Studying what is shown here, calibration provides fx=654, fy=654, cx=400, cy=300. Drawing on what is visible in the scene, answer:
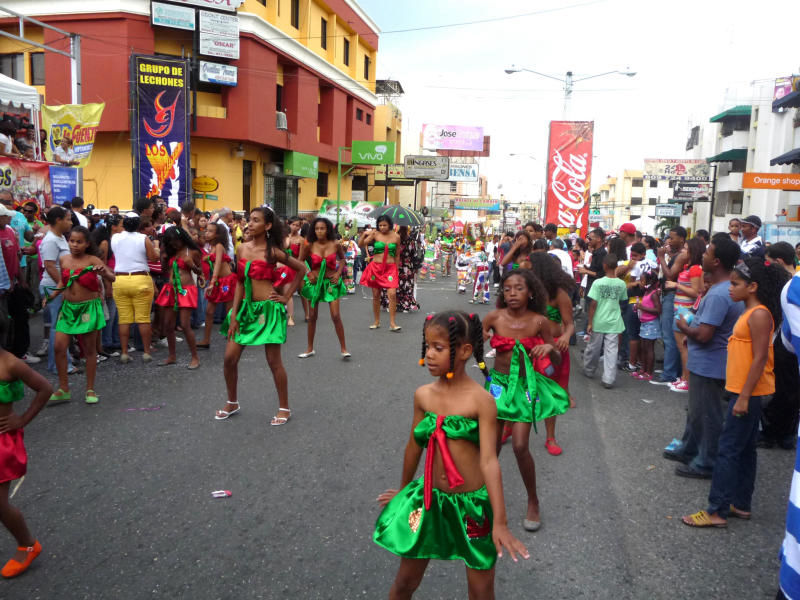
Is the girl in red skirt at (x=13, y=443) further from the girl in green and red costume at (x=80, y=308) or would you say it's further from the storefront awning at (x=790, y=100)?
the storefront awning at (x=790, y=100)

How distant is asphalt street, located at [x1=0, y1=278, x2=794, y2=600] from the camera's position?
11.0ft

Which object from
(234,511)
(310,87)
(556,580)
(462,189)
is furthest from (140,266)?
(462,189)

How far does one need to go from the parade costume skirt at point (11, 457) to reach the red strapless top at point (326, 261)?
5899mm

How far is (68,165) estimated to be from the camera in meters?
13.6

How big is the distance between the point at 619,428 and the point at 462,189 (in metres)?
112

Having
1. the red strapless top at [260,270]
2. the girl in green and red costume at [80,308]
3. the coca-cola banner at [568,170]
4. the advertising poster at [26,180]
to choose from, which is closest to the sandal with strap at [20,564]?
the red strapless top at [260,270]

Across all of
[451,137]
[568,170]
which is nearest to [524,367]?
[568,170]

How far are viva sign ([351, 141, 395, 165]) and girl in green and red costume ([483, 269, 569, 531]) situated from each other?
107 ft

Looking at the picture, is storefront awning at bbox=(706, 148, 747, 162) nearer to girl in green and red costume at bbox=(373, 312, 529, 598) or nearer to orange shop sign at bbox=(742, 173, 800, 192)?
orange shop sign at bbox=(742, 173, 800, 192)

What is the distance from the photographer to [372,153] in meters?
36.3

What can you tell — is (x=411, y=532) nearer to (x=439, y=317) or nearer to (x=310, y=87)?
(x=439, y=317)

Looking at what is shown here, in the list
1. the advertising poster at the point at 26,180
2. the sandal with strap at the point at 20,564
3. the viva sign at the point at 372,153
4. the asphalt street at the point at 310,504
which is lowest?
the asphalt street at the point at 310,504

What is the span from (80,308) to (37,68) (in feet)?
74.4

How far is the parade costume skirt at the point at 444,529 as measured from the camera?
2582mm
